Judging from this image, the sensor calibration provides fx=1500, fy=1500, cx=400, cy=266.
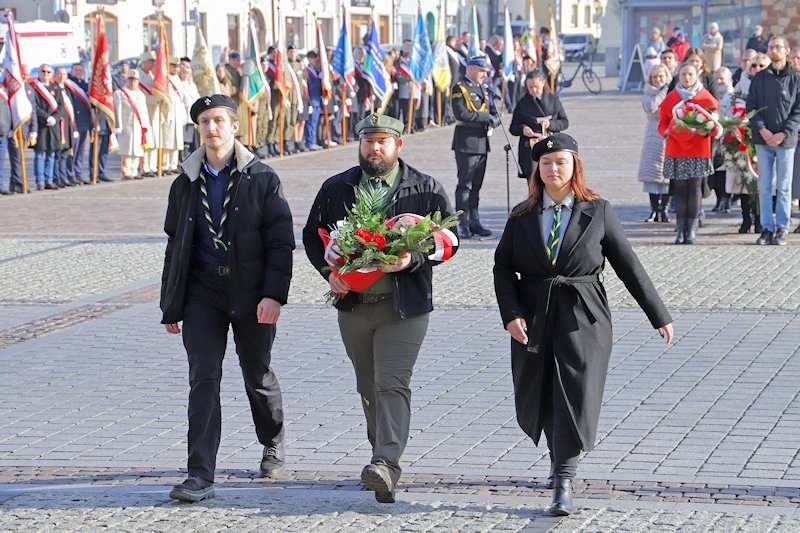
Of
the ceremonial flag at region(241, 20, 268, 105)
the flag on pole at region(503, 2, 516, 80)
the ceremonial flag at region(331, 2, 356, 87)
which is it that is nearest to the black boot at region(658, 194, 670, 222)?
the ceremonial flag at region(241, 20, 268, 105)

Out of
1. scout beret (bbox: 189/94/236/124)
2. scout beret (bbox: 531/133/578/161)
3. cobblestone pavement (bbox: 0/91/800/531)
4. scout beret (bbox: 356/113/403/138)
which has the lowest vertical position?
cobblestone pavement (bbox: 0/91/800/531)

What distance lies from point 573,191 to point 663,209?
10.2 meters

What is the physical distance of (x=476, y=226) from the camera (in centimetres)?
1542

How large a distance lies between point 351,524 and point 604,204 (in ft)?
5.57

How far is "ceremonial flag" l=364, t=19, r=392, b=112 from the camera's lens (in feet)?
97.5

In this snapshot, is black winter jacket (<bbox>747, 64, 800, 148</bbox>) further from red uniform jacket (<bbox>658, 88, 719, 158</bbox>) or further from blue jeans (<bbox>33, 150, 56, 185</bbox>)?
blue jeans (<bbox>33, 150, 56, 185</bbox>)

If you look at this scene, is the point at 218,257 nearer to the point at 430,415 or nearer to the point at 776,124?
the point at 430,415

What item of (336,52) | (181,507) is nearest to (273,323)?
(181,507)

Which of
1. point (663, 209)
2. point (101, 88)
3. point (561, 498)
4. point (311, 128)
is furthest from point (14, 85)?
point (561, 498)

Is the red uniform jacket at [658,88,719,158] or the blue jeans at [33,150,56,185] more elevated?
the red uniform jacket at [658,88,719,158]

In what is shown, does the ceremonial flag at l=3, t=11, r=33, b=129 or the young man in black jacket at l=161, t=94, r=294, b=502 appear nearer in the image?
the young man in black jacket at l=161, t=94, r=294, b=502

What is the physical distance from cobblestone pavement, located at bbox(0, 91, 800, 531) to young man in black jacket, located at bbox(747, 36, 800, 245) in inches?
Result: 23.1

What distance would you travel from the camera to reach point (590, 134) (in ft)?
99.7

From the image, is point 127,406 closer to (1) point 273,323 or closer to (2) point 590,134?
(1) point 273,323
